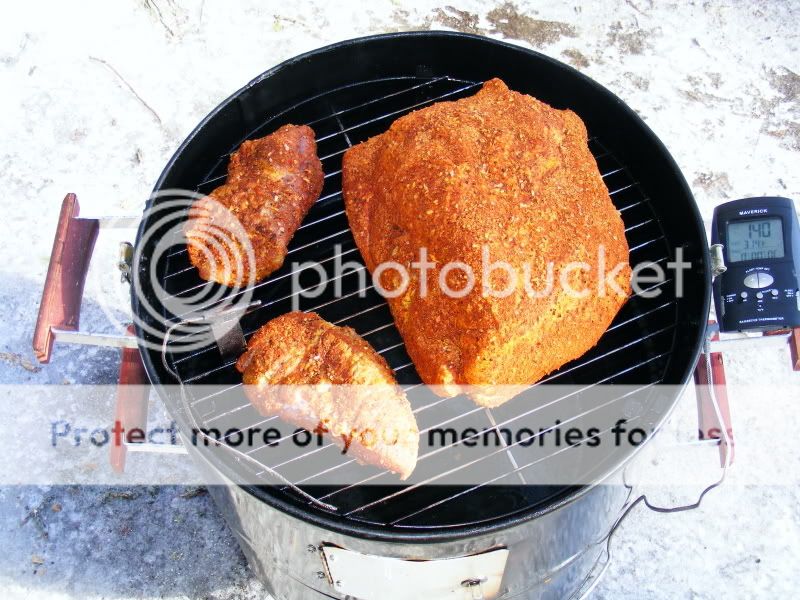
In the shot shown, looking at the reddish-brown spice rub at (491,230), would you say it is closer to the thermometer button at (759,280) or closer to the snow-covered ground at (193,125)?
the thermometer button at (759,280)

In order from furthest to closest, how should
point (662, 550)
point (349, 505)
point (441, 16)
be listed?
1. point (441, 16)
2. point (662, 550)
3. point (349, 505)

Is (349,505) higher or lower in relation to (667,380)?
lower

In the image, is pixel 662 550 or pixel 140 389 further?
pixel 662 550

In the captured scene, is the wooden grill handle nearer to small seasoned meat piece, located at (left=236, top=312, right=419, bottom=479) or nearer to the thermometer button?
small seasoned meat piece, located at (left=236, top=312, right=419, bottom=479)

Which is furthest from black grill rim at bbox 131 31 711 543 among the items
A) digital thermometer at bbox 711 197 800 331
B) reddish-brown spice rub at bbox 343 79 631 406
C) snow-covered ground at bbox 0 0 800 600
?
snow-covered ground at bbox 0 0 800 600

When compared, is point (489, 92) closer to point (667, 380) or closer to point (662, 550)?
point (667, 380)

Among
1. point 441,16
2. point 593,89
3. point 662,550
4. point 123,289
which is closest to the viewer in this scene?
point 593,89

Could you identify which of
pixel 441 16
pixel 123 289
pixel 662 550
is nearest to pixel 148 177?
pixel 123 289

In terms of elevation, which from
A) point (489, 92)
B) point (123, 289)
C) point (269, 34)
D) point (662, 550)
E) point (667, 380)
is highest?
point (269, 34)
